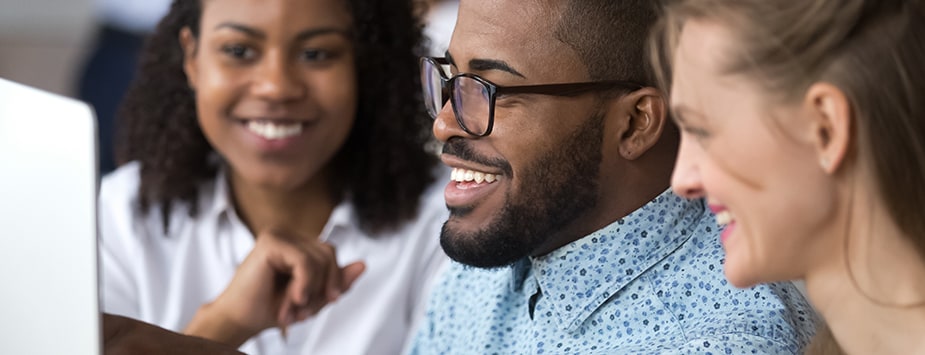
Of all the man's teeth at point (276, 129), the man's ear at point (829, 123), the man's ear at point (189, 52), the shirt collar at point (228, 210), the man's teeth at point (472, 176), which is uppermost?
the man's ear at point (829, 123)

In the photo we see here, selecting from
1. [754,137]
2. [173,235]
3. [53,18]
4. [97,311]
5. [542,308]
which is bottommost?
[53,18]

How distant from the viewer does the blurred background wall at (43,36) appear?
13.8ft

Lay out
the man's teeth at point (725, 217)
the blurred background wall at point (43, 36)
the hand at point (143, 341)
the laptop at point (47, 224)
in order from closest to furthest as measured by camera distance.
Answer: the laptop at point (47, 224) < the man's teeth at point (725, 217) < the hand at point (143, 341) < the blurred background wall at point (43, 36)

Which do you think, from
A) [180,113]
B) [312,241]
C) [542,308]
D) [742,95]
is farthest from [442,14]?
[742,95]

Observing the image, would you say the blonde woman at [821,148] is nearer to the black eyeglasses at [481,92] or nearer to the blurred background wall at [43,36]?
the black eyeglasses at [481,92]

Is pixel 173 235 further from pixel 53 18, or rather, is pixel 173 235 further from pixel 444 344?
pixel 53 18

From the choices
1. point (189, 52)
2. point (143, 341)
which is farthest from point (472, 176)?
point (189, 52)

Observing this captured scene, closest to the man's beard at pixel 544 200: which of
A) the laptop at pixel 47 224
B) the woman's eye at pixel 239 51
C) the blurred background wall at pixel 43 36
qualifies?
the laptop at pixel 47 224

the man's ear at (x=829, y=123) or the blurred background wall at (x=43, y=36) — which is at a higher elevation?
the man's ear at (x=829, y=123)

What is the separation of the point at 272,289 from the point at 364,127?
422 mm

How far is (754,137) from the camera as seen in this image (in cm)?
82

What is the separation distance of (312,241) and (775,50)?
3.09ft

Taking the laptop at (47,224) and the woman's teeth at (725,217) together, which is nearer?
the laptop at (47,224)

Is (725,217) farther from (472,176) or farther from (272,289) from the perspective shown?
(272,289)
